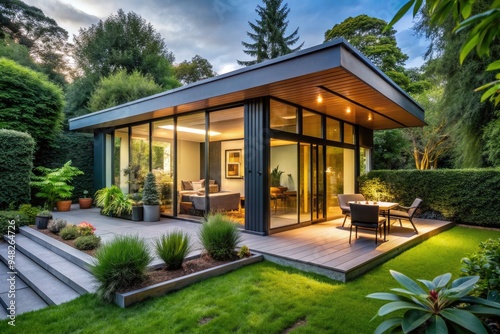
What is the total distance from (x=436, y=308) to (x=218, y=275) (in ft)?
9.85

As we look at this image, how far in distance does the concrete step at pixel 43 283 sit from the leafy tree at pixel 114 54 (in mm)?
15792

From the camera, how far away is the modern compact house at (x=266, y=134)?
541cm

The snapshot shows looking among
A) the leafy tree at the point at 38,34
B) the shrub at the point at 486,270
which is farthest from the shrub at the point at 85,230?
the leafy tree at the point at 38,34

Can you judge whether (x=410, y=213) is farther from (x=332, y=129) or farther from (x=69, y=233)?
(x=69, y=233)

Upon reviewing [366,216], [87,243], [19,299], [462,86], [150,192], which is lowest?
[19,299]

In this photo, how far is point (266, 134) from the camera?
619cm

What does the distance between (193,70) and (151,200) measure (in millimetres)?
22072

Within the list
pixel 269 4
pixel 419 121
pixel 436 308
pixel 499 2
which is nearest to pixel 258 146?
pixel 436 308

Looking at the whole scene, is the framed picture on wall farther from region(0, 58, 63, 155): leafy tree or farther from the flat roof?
region(0, 58, 63, 155): leafy tree

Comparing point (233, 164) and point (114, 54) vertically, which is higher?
point (114, 54)

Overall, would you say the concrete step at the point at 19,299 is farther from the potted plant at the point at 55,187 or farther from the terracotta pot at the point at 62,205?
the terracotta pot at the point at 62,205

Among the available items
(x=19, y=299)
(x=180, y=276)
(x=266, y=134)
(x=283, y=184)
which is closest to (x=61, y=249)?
(x=19, y=299)

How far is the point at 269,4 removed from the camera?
2314cm

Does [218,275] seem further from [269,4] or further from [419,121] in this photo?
[269,4]
